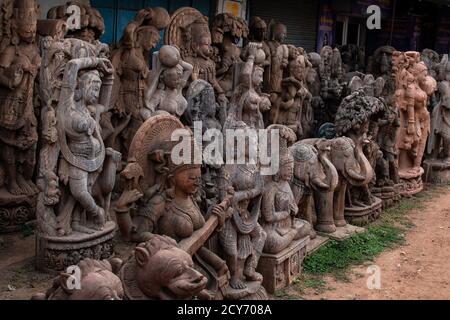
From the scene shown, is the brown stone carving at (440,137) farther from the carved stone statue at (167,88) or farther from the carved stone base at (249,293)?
the carved stone base at (249,293)

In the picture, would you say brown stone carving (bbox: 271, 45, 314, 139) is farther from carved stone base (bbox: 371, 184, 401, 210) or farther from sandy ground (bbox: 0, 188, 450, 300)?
sandy ground (bbox: 0, 188, 450, 300)

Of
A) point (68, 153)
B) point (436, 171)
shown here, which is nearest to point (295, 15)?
point (436, 171)

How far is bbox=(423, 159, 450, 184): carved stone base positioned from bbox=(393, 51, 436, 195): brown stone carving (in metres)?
1.06

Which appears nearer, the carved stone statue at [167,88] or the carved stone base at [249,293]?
the carved stone base at [249,293]

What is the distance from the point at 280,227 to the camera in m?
6.25

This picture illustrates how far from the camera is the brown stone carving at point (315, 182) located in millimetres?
7125

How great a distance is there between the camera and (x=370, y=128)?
367 inches

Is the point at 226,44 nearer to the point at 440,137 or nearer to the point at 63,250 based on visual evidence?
the point at 440,137

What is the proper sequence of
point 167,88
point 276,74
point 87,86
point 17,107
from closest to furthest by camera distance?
point 87,86
point 17,107
point 167,88
point 276,74

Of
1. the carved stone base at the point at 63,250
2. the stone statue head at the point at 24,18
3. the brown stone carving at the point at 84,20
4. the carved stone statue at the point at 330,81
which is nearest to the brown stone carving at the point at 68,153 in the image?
the carved stone base at the point at 63,250

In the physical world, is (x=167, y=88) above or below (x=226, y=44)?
below

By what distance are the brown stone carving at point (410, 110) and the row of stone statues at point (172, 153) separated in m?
0.03

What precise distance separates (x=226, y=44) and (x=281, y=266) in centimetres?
467
